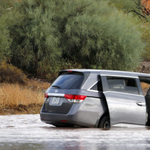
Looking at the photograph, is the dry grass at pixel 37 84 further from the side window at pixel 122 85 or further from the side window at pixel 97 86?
the side window at pixel 97 86

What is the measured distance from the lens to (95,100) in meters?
10.1

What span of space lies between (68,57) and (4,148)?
2842 centimetres

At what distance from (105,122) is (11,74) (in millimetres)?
21919

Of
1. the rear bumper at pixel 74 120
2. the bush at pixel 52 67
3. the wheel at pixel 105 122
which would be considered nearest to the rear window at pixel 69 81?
the rear bumper at pixel 74 120

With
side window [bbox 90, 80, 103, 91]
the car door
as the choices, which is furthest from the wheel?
side window [bbox 90, 80, 103, 91]

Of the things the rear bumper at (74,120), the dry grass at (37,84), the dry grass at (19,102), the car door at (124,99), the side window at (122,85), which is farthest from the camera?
the dry grass at (37,84)

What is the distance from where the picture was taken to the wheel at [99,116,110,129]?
33.3 ft

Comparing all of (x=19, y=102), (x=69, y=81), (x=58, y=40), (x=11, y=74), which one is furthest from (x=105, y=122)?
(x=58, y=40)

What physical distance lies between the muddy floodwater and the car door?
0.94 ft

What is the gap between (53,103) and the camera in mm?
10492

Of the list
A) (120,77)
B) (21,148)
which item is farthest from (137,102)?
(21,148)

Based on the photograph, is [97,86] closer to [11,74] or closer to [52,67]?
[11,74]

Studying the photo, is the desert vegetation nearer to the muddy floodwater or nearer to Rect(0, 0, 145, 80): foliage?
Rect(0, 0, 145, 80): foliage

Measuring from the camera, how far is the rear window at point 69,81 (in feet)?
33.6
